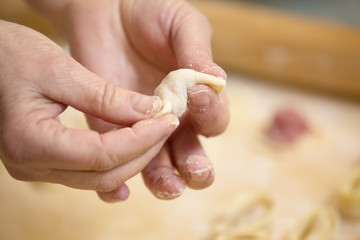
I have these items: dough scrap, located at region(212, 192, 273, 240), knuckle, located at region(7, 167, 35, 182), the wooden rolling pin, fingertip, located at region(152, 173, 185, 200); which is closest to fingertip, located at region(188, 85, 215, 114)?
fingertip, located at region(152, 173, 185, 200)

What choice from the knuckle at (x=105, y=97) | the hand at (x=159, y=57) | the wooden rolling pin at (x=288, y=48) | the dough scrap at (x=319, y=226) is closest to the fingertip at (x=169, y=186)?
the hand at (x=159, y=57)

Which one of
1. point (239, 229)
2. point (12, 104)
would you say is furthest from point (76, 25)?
point (239, 229)

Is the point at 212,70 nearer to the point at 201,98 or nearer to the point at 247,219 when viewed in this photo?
the point at 201,98

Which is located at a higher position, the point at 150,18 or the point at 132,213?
the point at 150,18

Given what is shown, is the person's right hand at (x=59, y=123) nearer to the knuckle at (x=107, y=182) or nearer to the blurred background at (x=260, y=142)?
the knuckle at (x=107, y=182)

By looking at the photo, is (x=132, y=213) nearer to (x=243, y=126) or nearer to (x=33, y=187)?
(x=33, y=187)
